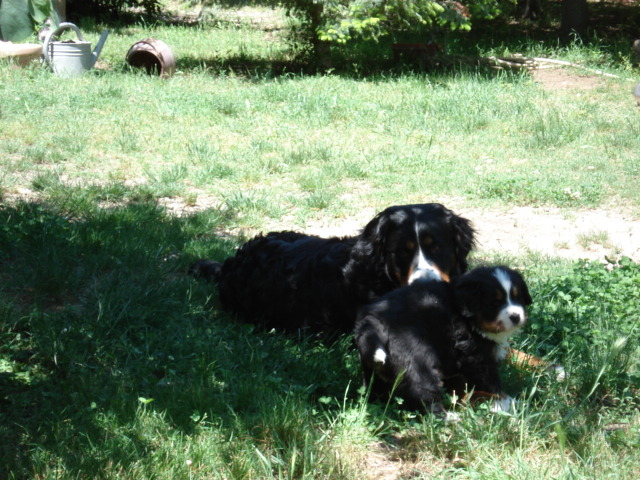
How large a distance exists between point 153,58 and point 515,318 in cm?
1068

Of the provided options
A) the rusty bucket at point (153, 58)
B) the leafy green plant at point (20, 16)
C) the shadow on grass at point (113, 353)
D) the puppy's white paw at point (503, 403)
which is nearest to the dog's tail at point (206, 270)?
the shadow on grass at point (113, 353)

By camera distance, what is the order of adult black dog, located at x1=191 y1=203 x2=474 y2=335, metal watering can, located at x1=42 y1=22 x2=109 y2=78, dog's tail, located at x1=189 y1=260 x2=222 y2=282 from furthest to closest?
metal watering can, located at x1=42 y1=22 x2=109 y2=78 → dog's tail, located at x1=189 y1=260 x2=222 y2=282 → adult black dog, located at x1=191 y1=203 x2=474 y2=335

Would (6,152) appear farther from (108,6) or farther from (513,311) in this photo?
(108,6)

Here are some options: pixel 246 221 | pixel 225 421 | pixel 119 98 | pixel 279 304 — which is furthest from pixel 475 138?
pixel 225 421

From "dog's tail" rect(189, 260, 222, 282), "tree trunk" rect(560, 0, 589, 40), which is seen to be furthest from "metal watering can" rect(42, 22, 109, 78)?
"tree trunk" rect(560, 0, 589, 40)

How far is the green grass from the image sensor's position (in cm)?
325

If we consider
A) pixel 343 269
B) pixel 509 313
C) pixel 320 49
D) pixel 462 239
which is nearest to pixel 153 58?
pixel 320 49

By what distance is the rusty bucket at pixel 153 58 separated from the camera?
1238 centimetres

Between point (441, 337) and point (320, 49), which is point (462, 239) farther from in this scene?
point (320, 49)

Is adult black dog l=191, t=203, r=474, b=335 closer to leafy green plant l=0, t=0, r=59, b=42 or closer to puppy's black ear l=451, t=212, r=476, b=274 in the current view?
puppy's black ear l=451, t=212, r=476, b=274

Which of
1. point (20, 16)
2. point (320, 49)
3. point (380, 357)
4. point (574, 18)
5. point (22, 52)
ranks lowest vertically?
point (380, 357)

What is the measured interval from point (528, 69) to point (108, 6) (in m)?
11.5

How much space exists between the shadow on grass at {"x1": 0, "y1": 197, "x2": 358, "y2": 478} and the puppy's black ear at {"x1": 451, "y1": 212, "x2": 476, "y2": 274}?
0.90 metres

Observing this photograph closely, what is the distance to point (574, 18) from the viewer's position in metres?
17.3
